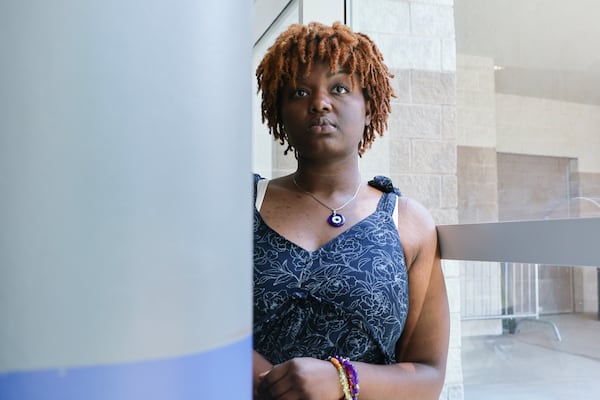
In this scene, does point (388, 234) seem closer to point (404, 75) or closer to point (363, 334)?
point (363, 334)

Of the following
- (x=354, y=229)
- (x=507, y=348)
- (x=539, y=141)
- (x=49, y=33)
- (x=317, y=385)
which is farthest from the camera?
(x=507, y=348)

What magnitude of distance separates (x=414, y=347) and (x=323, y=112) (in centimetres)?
43

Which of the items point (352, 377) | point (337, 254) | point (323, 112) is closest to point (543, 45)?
point (323, 112)

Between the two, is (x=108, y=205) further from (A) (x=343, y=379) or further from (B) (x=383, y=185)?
(B) (x=383, y=185)

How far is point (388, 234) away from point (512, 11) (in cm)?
88

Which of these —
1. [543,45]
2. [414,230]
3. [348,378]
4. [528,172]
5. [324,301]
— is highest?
[543,45]

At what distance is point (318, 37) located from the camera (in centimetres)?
92

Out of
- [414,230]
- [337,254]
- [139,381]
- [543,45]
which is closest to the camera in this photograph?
[139,381]

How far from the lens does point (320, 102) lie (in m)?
0.87

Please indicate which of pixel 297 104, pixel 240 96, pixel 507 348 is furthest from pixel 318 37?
pixel 507 348

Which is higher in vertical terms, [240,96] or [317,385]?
[240,96]

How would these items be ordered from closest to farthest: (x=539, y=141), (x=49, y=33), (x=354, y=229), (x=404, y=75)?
(x=49, y=33) → (x=354, y=229) → (x=539, y=141) → (x=404, y=75)

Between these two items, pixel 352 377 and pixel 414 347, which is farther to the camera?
pixel 414 347

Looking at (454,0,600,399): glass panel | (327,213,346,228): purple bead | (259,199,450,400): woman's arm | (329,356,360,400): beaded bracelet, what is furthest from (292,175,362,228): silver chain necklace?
(454,0,600,399): glass panel
